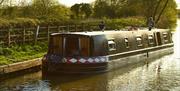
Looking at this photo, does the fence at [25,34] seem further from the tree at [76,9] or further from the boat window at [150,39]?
the tree at [76,9]

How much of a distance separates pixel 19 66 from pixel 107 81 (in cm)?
389

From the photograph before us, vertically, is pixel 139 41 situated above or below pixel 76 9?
below

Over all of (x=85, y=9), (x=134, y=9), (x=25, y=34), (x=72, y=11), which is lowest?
(x=25, y=34)

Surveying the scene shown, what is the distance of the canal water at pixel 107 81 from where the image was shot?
1641 cm

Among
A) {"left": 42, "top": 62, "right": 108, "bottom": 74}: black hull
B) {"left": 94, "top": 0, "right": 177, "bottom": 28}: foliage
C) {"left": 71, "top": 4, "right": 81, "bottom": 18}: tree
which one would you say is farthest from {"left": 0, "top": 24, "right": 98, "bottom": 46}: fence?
{"left": 94, "top": 0, "right": 177, "bottom": 28}: foliage

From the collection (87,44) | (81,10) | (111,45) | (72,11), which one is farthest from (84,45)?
(81,10)

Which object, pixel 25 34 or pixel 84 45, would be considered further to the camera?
pixel 25 34

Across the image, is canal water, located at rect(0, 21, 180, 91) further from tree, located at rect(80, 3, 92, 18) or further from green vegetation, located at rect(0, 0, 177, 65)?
tree, located at rect(80, 3, 92, 18)

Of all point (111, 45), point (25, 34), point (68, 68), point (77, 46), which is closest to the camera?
point (68, 68)

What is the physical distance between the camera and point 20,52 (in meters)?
21.5

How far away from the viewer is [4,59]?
1884 centimetres

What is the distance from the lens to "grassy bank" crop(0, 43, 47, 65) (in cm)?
1903

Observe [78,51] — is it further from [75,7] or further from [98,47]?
[75,7]

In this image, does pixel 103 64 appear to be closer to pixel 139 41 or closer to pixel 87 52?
pixel 87 52
